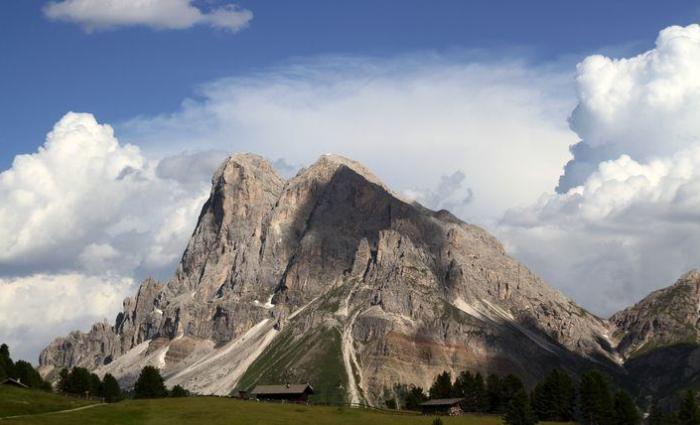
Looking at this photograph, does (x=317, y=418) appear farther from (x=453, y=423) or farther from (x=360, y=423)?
(x=453, y=423)

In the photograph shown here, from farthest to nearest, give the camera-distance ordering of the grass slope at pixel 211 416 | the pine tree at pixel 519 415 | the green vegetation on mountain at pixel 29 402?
1. the pine tree at pixel 519 415
2. the grass slope at pixel 211 416
3. the green vegetation on mountain at pixel 29 402

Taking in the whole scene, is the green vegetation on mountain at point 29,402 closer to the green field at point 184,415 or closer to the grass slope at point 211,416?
the green field at point 184,415

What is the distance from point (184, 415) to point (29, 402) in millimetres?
28152

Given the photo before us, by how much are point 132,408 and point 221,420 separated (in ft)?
66.0

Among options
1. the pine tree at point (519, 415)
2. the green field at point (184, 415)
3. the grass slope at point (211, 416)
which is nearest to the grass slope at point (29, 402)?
the green field at point (184, 415)

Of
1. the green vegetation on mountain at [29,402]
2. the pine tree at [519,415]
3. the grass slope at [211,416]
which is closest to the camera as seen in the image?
the green vegetation on mountain at [29,402]

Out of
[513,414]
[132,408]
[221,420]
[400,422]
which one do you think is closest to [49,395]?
[132,408]

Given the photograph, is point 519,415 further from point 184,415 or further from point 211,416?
point 184,415

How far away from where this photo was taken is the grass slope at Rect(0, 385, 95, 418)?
17212cm

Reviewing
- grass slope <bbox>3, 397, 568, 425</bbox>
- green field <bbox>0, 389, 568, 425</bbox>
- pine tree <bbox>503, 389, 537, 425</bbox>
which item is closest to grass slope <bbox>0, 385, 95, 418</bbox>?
green field <bbox>0, 389, 568, 425</bbox>

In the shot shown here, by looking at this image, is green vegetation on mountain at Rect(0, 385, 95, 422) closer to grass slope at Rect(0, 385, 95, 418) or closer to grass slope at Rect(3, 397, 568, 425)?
grass slope at Rect(0, 385, 95, 418)

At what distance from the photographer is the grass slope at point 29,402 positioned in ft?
565

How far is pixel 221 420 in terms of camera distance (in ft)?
584

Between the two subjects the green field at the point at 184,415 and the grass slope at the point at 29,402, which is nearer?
the grass slope at the point at 29,402
